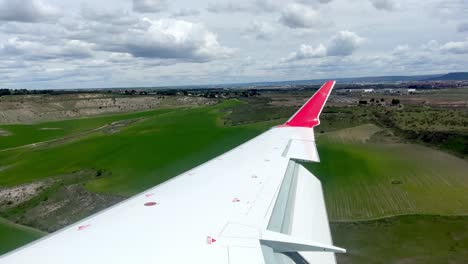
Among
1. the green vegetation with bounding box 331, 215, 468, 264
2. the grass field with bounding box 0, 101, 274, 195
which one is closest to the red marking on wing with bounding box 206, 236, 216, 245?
the green vegetation with bounding box 331, 215, 468, 264

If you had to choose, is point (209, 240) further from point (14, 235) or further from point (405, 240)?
point (14, 235)

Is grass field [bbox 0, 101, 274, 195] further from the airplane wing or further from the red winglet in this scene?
the airplane wing

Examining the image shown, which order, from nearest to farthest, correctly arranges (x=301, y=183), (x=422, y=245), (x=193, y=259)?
1. (x=193, y=259)
2. (x=301, y=183)
3. (x=422, y=245)

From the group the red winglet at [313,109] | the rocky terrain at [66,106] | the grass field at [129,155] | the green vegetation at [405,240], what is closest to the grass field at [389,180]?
the green vegetation at [405,240]

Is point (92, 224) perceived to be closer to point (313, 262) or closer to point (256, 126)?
point (313, 262)

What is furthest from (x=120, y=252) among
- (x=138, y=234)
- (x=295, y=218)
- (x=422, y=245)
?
(x=422, y=245)

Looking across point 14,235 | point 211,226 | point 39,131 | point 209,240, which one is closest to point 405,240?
point 211,226
